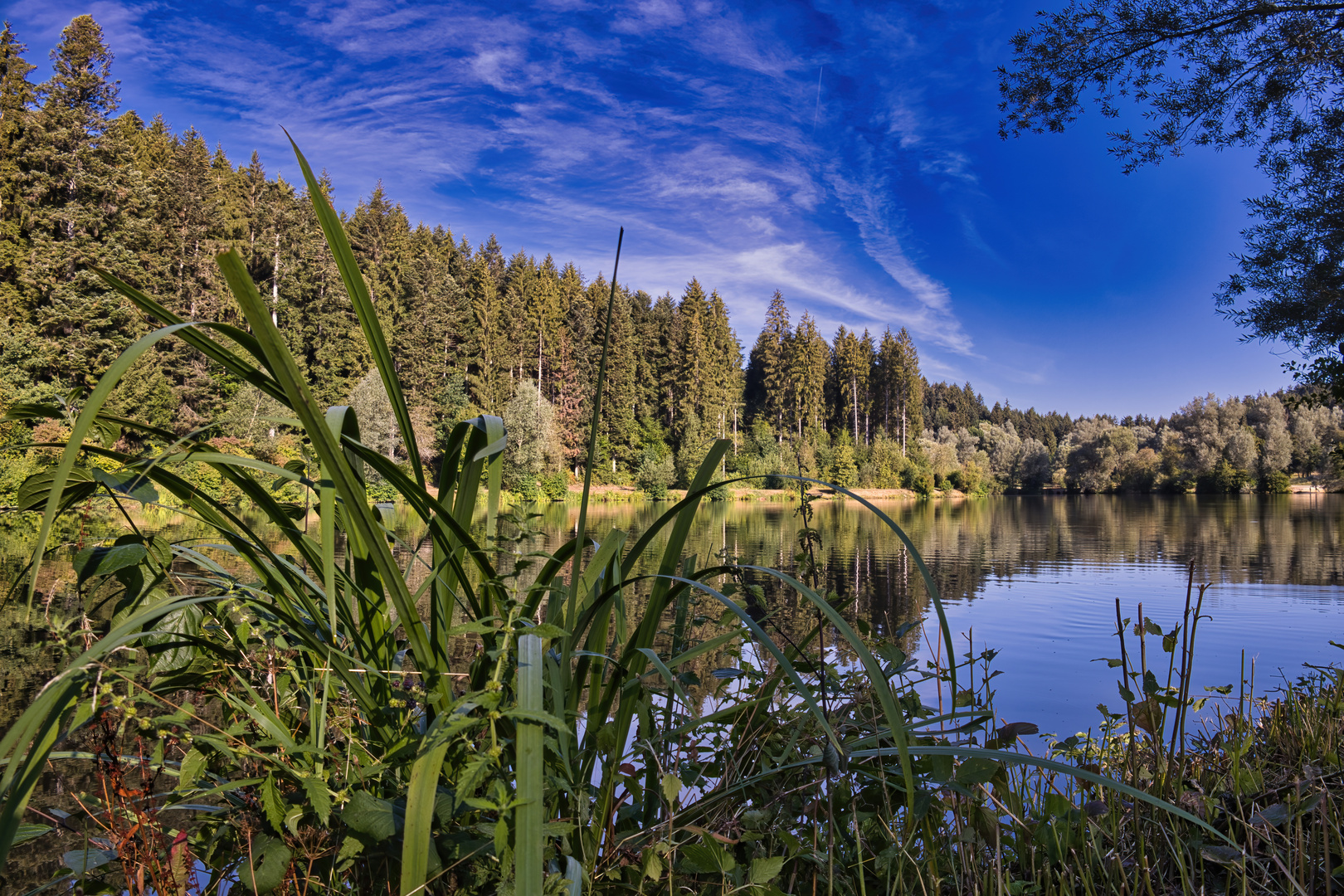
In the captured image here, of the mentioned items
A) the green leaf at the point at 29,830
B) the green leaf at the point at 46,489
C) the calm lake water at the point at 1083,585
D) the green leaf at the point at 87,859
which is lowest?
the calm lake water at the point at 1083,585

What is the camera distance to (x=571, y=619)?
1.01 m

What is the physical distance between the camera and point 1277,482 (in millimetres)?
38781

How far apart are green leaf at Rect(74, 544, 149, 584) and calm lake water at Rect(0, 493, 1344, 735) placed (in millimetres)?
615

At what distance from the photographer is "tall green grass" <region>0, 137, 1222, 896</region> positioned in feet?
2.29

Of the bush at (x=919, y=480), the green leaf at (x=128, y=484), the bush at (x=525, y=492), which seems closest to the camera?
the green leaf at (x=128, y=484)

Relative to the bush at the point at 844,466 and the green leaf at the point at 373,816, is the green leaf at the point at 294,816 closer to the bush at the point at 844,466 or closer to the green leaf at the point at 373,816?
the green leaf at the point at 373,816

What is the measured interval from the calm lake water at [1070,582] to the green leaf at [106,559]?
61cm

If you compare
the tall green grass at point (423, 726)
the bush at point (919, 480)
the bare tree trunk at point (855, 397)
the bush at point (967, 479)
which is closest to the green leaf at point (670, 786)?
the tall green grass at point (423, 726)

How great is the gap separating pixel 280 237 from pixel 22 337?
45.1 feet

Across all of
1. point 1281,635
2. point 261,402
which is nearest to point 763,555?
point 1281,635

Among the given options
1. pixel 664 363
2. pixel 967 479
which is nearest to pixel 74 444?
pixel 664 363

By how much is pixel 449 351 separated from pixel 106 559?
35926 mm

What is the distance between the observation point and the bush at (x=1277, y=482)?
38.6 m

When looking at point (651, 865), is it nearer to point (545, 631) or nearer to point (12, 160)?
point (545, 631)
